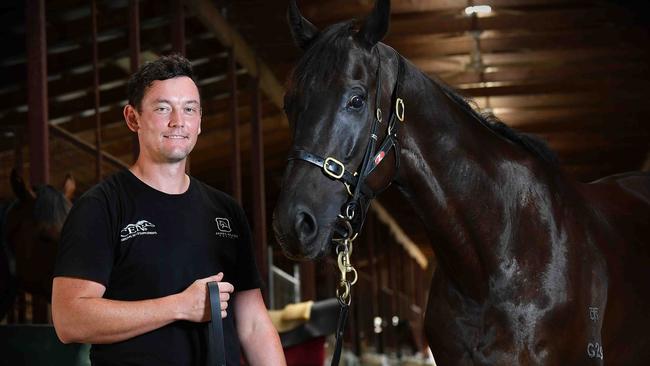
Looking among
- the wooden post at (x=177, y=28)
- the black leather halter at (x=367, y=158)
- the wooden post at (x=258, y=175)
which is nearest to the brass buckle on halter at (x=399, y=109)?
the black leather halter at (x=367, y=158)

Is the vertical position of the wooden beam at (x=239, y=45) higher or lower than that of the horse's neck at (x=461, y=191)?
higher

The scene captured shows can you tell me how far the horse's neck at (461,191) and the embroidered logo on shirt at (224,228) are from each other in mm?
823

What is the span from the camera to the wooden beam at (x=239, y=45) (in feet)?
30.3

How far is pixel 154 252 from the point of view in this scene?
2.11 meters

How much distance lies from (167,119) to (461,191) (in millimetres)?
1188

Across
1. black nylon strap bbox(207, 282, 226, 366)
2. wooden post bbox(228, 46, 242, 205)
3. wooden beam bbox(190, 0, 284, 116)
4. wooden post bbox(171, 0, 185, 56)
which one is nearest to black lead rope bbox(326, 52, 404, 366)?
black nylon strap bbox(207, 282, 226, 366)

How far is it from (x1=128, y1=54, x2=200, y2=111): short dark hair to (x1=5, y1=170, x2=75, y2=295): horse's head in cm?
320

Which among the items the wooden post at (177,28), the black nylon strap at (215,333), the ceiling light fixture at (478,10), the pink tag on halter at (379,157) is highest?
the ceiling light fixture at (478,10)

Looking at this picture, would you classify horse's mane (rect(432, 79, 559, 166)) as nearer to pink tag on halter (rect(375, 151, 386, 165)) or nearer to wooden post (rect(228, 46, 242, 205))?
pink tag on halter (rect(375, 151, 386, 165))

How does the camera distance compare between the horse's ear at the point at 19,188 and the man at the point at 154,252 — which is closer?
the man at the point at 154,252

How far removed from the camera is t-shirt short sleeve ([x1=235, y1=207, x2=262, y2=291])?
7.70 ft

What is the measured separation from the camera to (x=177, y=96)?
219 centimetres

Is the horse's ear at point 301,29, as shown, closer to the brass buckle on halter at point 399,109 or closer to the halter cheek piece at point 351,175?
the halter cheek piece at point 351,175

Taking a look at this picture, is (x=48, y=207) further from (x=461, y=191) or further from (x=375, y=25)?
(x=375, y=25)
